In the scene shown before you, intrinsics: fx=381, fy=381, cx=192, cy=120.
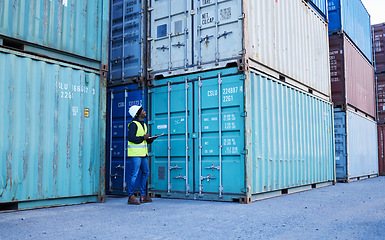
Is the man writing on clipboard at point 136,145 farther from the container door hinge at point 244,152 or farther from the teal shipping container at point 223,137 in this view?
the container door hinge at point 244,152

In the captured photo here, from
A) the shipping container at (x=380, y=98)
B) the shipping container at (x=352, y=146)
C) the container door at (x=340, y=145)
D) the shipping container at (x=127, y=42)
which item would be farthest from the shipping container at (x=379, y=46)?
the shipping container at (x=127, y=42)

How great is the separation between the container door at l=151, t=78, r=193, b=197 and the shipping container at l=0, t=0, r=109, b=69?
1.68m

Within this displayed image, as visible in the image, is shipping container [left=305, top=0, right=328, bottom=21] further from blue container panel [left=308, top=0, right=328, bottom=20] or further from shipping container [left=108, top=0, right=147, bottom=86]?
shipping container [left=108, top=0, right=147, bottom=86]

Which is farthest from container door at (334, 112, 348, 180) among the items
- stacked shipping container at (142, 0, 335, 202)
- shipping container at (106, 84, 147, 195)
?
shipping container at (106, 84, 147, 195)

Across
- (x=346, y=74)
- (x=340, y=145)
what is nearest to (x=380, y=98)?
(x=346, y=74)

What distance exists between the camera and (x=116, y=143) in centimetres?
920

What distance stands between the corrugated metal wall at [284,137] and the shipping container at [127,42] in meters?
2.93

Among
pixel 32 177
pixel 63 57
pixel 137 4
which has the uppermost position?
pixel 137 4

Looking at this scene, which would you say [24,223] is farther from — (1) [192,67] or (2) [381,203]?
(2) [381,203]

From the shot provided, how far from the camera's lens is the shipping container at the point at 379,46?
18.0 metres

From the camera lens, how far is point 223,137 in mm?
7766

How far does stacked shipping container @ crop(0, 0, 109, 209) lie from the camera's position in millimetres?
6168

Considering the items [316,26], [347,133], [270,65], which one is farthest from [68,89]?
[347,133]

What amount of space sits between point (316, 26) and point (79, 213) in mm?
9038
